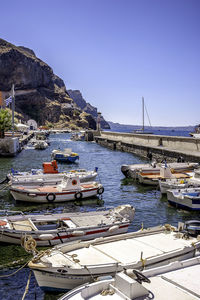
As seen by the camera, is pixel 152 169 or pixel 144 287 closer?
pixel 144 287

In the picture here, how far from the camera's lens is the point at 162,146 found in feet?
197

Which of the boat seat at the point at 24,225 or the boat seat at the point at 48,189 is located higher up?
the boat seat at the point at 48,189

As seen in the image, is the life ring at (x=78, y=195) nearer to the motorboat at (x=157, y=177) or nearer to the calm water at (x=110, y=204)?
the calm water at (x=110, y=204)

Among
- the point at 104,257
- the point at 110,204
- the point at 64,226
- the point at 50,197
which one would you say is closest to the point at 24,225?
the point at 64,226

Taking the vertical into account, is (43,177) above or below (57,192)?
above

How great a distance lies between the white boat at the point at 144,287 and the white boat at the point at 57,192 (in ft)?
51.0

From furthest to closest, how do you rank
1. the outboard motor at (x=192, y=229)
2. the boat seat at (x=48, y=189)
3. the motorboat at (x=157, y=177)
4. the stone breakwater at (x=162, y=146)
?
the stone breakwater at (x=162, y=146) < the motorboat at (x=157, y=177) < the boat seat at (x=48, y=189) < the outboard motor at (x=192, y=229)

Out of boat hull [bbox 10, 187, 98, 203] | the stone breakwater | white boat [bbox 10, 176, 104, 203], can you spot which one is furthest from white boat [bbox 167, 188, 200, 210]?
the stone breakwater

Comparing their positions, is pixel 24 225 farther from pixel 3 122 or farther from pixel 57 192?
pixel 3 122

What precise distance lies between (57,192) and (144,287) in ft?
55.2

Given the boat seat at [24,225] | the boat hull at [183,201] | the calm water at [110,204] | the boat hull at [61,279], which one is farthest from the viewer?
the boat hull at [183,201]

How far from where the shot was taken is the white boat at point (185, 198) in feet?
70.0

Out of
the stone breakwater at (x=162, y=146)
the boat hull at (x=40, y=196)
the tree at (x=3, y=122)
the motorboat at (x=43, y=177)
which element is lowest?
the boat hull at (x=40, y=196)

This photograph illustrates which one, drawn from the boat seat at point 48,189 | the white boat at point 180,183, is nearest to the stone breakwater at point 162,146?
the white boat at point 180,183
